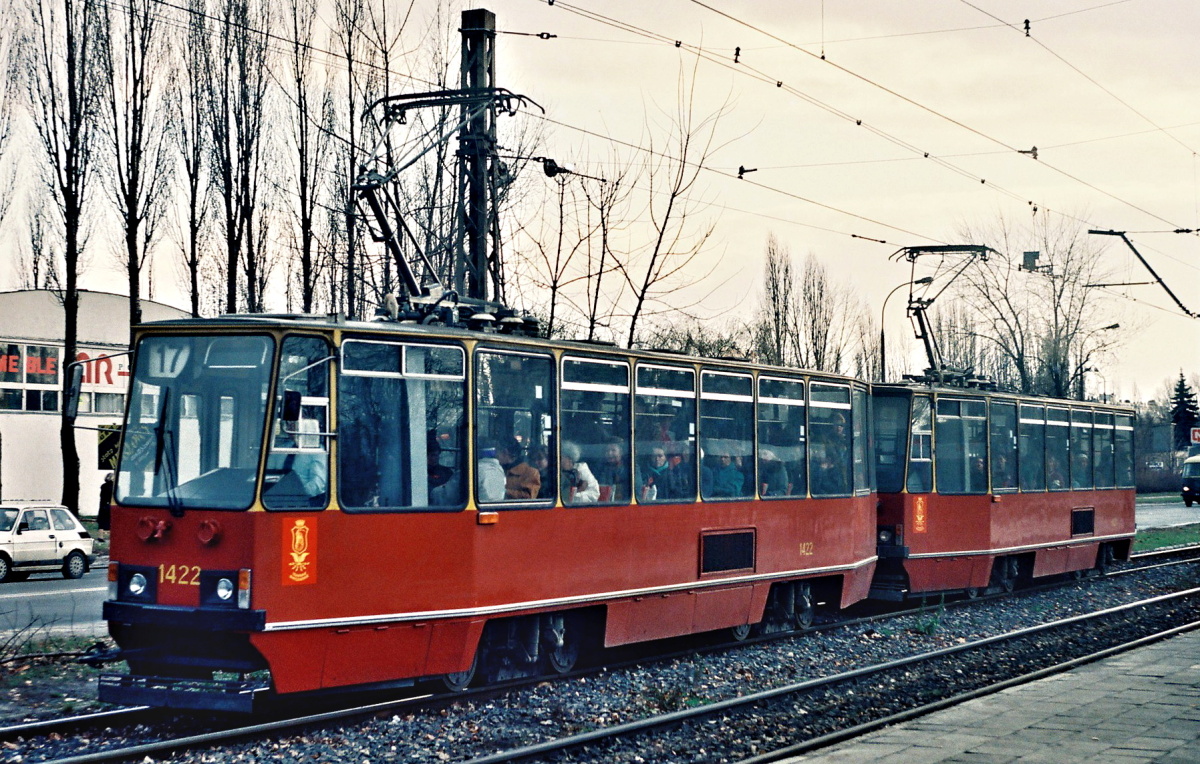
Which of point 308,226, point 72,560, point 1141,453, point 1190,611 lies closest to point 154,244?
point 308,226

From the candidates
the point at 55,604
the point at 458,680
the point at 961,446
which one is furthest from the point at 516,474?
the point at 961,446

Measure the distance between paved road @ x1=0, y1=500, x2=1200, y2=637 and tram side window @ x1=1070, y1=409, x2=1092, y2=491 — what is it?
16.0 metres

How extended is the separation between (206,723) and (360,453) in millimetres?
2217

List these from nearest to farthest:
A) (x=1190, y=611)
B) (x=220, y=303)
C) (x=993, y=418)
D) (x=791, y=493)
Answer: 1. (x=791, y=493)
2. (x=1190, y=611)
3. (x=993, y=418)
4. (x=220, y=303)

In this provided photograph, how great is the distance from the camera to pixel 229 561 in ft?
32.7

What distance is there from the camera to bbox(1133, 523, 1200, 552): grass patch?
3397cm

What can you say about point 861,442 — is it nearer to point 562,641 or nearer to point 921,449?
point 921,449

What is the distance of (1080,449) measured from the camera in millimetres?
25031

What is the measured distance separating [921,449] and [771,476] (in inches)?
204

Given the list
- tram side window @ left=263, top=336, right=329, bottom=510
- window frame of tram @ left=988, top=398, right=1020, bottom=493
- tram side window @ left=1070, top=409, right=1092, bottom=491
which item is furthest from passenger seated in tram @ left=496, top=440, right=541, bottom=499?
tram side window @ left=1070, top=409, right=1092, bottom=491

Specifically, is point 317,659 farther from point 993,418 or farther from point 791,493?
point 993,418

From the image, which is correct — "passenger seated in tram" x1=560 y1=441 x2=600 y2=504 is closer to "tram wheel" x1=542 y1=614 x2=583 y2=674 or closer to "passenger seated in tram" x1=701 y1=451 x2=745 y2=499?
"tram wheel" x1=542 y1=614 x2=583 y2=674

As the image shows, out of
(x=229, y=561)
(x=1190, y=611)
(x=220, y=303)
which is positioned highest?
(x=220, y=303)

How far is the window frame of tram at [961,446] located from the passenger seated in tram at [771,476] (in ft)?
16.8
